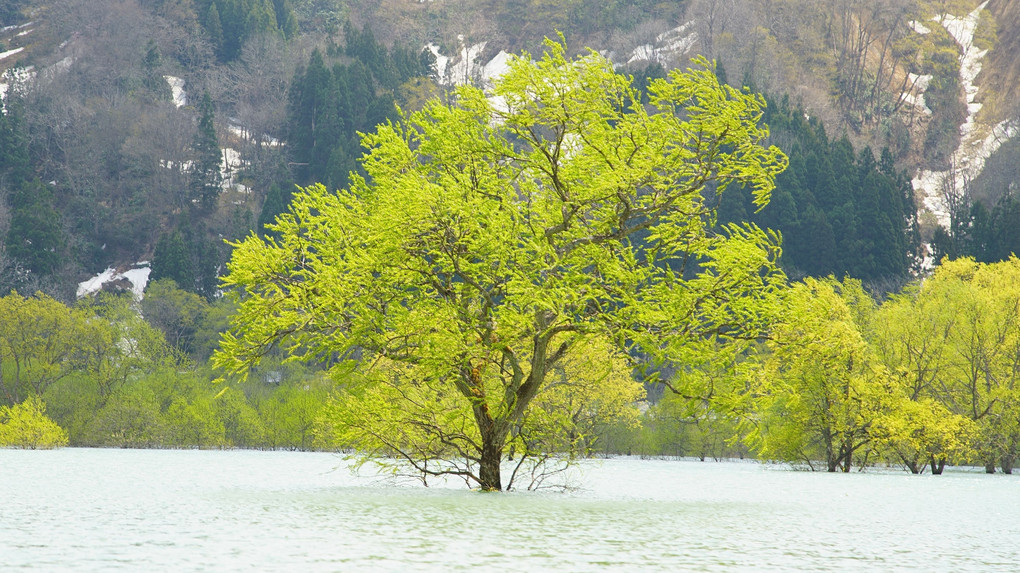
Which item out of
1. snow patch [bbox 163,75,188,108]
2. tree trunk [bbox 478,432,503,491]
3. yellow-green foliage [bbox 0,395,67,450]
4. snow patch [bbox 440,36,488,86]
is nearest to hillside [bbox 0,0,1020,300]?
snow patch [bbox 163,75,188,108]

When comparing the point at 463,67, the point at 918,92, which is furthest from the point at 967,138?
the point at 463,67

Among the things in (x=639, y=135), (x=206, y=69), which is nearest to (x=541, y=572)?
(x=639, y=135)

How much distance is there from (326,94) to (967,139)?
9219 cm

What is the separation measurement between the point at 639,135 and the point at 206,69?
119 meters

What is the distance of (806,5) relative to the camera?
143 meters

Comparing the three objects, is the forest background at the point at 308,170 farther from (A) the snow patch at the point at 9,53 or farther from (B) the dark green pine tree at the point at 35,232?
(A) the snow patch at the point at 9,53

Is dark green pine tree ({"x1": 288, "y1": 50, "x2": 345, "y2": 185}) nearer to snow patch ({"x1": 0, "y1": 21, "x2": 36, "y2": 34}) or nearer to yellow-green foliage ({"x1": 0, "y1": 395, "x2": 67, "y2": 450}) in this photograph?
yellow-green foliage ({"x1": 0, "y1": 395, "x2": 67, "y2": 450})

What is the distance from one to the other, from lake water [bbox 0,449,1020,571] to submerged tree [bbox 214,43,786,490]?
291 centimetres

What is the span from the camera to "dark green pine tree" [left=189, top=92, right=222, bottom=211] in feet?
328

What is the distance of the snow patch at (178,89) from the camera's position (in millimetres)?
122812

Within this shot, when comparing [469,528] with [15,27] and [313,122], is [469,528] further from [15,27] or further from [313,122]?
[15,27]

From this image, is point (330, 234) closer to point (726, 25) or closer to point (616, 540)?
point (616, 540)

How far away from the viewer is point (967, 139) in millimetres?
139625

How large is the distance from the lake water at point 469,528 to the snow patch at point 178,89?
10498 cm
